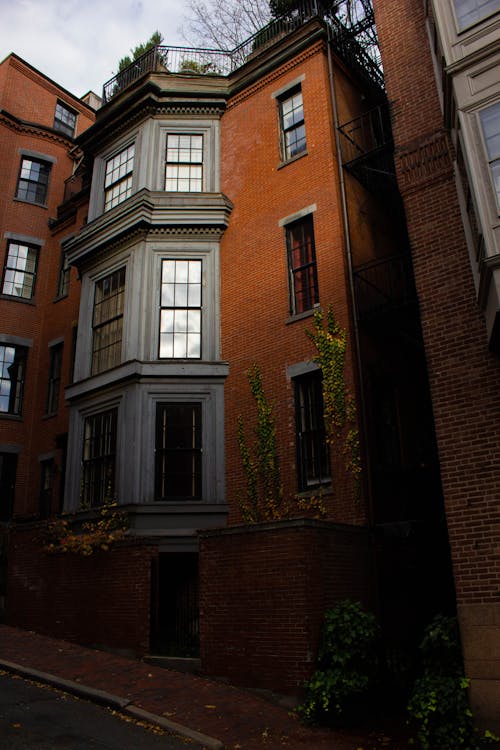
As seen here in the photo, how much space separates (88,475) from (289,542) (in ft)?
24.4

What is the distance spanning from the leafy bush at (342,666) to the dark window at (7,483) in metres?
13.6

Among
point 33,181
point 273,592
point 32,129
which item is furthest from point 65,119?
point 273,592

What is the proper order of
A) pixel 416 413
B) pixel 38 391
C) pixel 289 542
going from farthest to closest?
pixel 38 391
pixel 416 413
pixel 289 542

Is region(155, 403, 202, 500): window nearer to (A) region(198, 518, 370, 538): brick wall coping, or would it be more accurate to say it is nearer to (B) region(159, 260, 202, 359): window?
(B) region(159, 260, 202, 359): window

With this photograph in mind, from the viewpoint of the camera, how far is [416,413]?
14883 mm

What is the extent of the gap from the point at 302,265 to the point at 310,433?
13.4 feet

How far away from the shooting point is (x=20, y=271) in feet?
73.3

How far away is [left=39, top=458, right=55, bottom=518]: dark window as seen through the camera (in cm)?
1944

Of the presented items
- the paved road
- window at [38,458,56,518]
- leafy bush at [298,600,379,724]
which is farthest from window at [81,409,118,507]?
leafy bush at [298,600,379,724]

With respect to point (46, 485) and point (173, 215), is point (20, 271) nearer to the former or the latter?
point (46, 485)

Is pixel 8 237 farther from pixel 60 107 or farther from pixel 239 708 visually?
pixel 239 708

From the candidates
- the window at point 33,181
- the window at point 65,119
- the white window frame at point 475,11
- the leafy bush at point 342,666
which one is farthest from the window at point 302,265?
the window at point 65,119

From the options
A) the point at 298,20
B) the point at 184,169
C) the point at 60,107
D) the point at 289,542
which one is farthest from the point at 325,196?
the point at 60,107

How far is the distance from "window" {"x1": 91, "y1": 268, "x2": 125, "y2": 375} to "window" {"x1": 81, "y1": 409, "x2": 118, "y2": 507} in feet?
4.68
